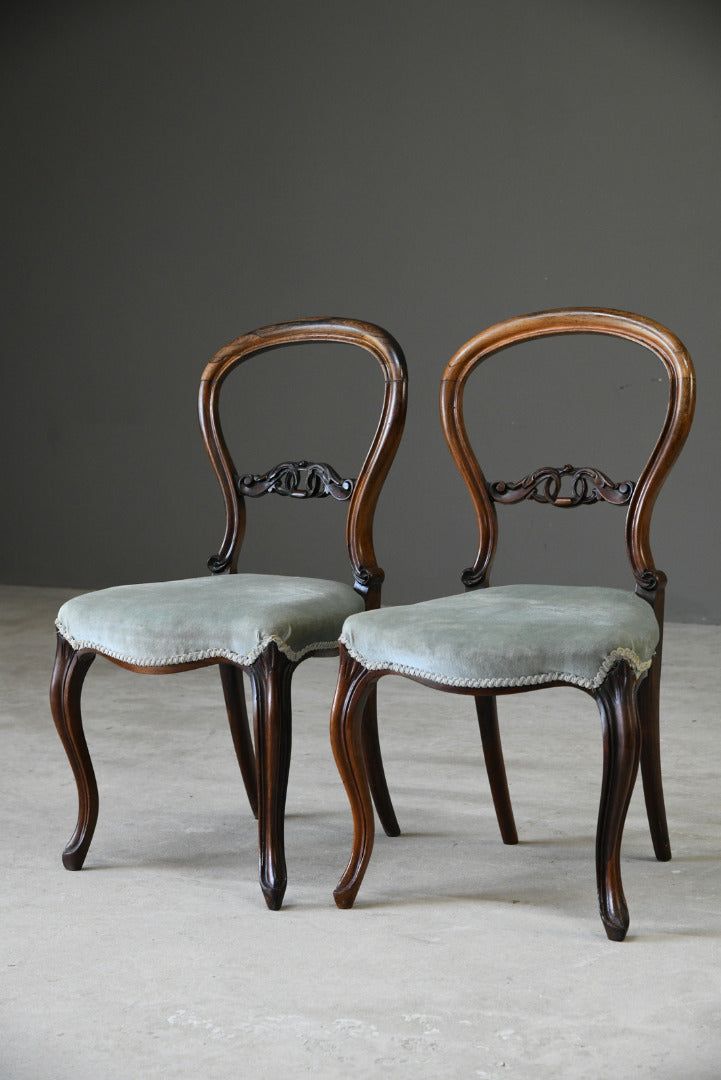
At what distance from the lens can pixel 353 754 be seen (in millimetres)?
1727

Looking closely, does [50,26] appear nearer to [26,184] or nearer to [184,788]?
[26,184]

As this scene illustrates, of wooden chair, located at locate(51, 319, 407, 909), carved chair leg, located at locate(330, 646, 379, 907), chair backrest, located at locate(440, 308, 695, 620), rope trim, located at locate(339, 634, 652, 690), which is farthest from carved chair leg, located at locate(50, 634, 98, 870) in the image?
chair backrest, located at locate(440, 308, 695, 620)

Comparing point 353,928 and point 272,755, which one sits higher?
point 272,755

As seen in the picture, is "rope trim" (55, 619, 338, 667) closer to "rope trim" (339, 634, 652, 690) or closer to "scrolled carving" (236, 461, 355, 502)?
"rope trim" (339, 634, 652, 690)

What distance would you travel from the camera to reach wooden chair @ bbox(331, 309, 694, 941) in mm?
1554

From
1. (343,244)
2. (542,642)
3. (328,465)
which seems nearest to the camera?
(542,642)

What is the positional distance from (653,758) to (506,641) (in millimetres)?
457

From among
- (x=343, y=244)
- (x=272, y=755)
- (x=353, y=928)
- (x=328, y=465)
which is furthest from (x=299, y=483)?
(x=343, y=244)

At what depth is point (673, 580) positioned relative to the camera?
455 cm

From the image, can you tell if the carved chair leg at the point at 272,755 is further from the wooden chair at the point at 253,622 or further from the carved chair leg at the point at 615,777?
the carved chair leg at the point at 615,777

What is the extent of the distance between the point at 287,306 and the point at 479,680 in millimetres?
3659

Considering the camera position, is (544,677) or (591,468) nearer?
(544,677)

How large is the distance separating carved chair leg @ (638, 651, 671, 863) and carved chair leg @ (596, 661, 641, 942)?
25cm

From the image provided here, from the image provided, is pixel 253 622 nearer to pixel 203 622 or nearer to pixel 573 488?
pixel 203 622
